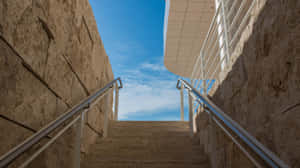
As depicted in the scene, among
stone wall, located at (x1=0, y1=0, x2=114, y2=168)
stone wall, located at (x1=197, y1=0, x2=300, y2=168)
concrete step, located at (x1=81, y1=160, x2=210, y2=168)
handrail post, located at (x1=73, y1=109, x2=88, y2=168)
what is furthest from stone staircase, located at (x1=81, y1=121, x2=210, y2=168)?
stone wall, located at (x1=197, y1=0, x2=300, y2=168)

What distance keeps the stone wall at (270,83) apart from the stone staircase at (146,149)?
Result: 64 cm

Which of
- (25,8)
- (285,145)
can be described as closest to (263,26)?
(285,145)

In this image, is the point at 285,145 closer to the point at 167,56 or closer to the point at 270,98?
the point at 270,98

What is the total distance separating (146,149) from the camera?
313cm

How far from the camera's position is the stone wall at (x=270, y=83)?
1372 millimetres

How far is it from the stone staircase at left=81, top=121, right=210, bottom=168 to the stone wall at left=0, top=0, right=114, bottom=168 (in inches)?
11.7

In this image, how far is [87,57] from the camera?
3.00 metres

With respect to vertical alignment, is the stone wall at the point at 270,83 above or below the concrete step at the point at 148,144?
above

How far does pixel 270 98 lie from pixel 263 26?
0.50 m

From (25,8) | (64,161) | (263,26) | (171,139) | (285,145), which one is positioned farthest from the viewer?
(171,139)

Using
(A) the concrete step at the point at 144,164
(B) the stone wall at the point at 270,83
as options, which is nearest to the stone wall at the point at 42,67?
(A) the concrete step at the point at 144,164

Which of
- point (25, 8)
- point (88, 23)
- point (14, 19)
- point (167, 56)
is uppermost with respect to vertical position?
point (167, 56)

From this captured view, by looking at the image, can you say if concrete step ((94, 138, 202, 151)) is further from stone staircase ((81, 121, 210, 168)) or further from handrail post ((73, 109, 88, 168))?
handrail post ((73, 109, 88, 168))

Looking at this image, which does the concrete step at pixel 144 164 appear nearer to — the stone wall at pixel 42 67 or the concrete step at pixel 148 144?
the stone wall at pixel 42 67
